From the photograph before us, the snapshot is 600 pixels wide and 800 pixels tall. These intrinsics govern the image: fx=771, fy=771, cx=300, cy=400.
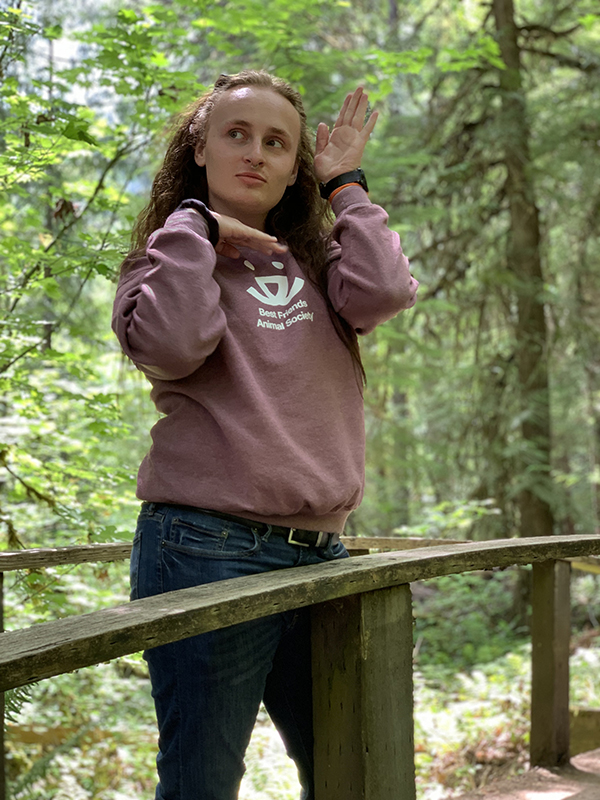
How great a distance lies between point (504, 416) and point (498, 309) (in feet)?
3.87

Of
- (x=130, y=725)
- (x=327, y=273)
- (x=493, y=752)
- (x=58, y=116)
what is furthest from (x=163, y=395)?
(x=130, y=725)

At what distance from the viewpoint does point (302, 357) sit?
1.72m

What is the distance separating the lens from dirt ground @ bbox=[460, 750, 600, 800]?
7.95ft

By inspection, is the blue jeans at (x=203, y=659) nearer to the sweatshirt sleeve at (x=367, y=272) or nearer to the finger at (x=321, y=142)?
the sweatshirt sleeve at (x=367, y=272)

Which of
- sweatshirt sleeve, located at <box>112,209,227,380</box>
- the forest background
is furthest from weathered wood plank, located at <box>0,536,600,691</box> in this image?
the forest background

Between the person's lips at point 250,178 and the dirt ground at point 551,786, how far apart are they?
6.52 ft

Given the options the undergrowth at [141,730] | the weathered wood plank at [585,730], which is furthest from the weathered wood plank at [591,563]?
the undergrowth at [141,730]

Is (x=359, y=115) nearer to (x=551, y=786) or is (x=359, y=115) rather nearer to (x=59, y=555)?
(x=59, y=555)

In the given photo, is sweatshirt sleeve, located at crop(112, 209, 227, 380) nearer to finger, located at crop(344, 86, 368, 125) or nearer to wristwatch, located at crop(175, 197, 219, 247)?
wristwatch, located at crop(175, 197, 219, 247)

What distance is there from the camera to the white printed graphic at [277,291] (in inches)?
70.1

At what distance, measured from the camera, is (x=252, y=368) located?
1.69m

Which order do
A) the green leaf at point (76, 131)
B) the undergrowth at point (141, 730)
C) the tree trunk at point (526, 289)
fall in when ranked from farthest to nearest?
1. the tree trunk at point (526, 289)
2. the undergrowth at point (141, 730)
3. the green leaf at point (76, 131)

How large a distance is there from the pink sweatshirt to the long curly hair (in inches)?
3.4

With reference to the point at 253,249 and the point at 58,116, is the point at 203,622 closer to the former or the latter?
the point at 253,249
